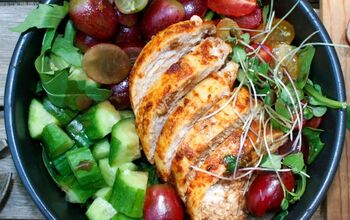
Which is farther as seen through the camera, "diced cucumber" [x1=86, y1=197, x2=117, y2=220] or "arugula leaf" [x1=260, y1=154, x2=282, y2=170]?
"diced cucumber" [x1=86, y1=197, x2=117, y2=220]

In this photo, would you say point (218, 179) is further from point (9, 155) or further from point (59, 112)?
point (9, 155)

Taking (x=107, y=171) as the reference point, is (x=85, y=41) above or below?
above

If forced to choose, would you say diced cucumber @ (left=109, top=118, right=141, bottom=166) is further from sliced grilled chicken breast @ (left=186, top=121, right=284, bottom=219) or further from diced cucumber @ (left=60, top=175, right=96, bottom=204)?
sliced grilled chicken breast @ (left=186, top=121, right=284, bottom=219)

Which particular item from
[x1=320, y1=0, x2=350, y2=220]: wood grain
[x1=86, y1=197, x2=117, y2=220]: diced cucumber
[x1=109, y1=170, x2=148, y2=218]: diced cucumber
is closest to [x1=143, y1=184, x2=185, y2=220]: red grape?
[x1=109, y1=170, x2=148, y2=218]: diced cucumber

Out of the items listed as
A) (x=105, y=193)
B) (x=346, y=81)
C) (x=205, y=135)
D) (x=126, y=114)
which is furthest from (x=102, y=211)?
(x=346, y=81)

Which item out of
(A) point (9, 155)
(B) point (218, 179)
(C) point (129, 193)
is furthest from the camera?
(A) point (9, 155)

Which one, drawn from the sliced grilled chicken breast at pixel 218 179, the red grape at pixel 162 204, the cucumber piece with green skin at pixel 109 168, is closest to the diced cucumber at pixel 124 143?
the cucumber piece with green skin at pixel 109 168
